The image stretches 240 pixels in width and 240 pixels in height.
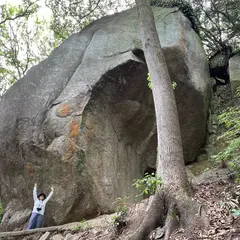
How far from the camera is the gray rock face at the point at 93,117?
7996mm

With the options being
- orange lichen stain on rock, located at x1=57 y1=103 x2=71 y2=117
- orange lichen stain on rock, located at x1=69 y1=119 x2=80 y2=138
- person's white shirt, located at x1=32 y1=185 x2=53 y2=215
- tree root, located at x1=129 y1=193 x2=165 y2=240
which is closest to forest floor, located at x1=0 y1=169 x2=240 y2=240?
tree root, located at x1=129 y1=193 x2=165 y2=240

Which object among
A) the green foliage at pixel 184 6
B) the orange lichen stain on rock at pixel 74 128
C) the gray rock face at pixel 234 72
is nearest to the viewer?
the orange lichen stain on rock at pixel 74 128

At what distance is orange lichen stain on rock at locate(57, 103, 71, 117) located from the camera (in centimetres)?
845

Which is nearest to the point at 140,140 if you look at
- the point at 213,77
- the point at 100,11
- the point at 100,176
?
the point at 100,176

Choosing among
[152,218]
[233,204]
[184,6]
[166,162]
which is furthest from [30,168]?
[184,6]

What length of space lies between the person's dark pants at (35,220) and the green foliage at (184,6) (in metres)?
9.56

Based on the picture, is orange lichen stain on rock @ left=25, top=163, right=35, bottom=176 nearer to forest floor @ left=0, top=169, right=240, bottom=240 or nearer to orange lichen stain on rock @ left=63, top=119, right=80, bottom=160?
orange lichen stain on rock @ left=63, top=119, right=80, bottom=160

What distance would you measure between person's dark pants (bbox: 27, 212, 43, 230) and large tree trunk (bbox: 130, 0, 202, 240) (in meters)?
4.07

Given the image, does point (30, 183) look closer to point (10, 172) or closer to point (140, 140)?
point (10, 172)

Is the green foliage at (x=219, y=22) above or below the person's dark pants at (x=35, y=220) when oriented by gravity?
above

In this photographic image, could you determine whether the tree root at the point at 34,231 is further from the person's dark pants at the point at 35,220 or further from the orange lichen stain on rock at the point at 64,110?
the orange lichen stain on rock at the point at 64,110

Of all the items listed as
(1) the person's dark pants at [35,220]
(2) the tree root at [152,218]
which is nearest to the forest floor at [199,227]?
(2) the tree root at [152,218]

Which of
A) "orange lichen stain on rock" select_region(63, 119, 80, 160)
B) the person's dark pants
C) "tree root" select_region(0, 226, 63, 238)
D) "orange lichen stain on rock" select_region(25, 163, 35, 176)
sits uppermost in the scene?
"orange lichen stain on rock" select_region(63, 119, 80, 160)

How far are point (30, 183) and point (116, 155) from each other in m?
2.72
